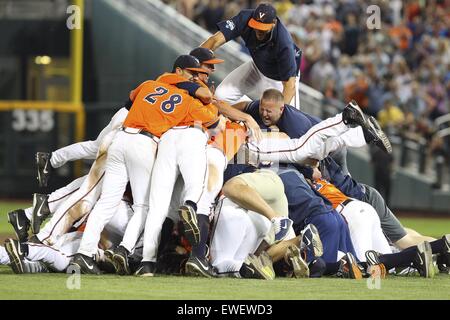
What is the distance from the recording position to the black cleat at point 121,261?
8.27m

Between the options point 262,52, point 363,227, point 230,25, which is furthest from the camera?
point 262,52

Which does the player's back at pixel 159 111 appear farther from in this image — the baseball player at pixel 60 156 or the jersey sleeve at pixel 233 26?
the jersey sleeve at pixel 233 26

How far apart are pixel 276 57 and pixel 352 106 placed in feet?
5.74

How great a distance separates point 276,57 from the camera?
34.4 feet

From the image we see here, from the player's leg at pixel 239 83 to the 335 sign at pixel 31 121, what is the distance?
28.0ft

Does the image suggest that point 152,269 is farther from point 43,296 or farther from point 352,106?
point 352,106

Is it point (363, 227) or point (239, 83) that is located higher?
point (239, 83)

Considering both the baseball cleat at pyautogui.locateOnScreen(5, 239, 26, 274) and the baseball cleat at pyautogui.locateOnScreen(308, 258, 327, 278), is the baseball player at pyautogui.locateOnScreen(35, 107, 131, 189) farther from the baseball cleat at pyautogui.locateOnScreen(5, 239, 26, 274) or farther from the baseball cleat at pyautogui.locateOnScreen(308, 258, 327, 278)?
the baseball cleat at pyautogui.locateOnScreen(308, 258, 327, 278)

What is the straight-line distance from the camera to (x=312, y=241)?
823cm

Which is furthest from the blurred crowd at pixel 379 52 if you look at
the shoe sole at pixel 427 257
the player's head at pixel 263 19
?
the shoe sole at pixel 427 257

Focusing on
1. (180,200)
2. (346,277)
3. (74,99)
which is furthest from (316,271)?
(74,99)

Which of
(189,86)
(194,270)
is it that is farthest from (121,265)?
(189,86)

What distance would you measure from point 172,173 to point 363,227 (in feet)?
5.53

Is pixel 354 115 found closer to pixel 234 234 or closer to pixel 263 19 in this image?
pixel 234 234
